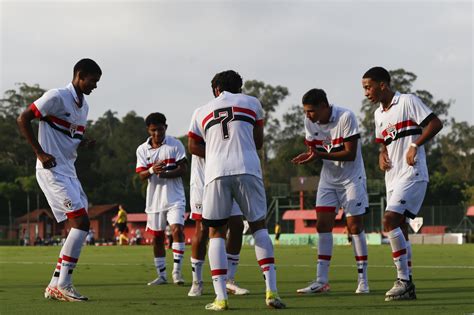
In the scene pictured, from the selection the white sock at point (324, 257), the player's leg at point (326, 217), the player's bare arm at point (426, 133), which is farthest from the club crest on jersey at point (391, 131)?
the white sock at point (324, 257)

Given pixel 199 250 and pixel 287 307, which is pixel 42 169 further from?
pixel 287 307

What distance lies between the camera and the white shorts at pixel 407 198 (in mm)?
9945

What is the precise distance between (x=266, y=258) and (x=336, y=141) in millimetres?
3008

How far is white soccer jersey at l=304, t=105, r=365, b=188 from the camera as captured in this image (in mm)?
11070

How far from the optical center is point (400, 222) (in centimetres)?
1005

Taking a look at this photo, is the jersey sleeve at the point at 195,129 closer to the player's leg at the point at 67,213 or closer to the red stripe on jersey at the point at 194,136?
the red stripe on jersey at the point at 194,136

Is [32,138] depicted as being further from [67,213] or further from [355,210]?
[355,210]

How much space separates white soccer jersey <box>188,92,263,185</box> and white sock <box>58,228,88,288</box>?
221 centimetres

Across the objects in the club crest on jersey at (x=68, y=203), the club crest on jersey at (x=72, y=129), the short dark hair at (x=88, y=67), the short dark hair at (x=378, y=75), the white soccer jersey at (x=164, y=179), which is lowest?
the club crest on jersey at (x=68, y=203)

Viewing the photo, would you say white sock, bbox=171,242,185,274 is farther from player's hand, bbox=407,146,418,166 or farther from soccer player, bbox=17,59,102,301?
player's hand, bbox=407,146,418,166

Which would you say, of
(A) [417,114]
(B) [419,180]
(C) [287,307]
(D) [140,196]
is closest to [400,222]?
(B) [419,180]

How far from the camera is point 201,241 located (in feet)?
36.5

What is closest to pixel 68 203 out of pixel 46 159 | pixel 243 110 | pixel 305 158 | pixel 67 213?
pixel 67 213

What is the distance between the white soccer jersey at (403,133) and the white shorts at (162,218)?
174 inches
